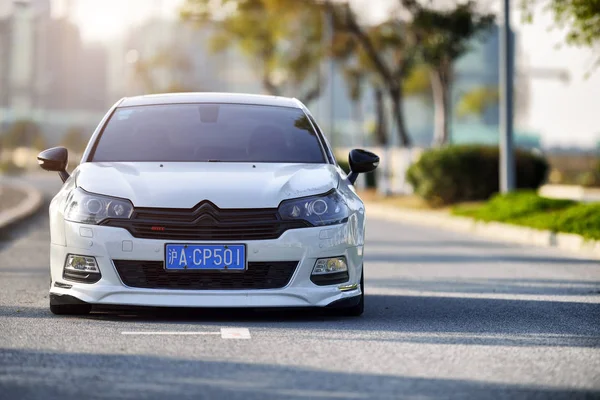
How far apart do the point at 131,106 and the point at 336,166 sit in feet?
5.50

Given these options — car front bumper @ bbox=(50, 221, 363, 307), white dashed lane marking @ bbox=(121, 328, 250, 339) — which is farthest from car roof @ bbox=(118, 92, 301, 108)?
white dashed lane marking @ bbox=(121, 328, 250, 339)

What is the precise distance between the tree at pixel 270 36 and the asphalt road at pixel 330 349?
37556mm

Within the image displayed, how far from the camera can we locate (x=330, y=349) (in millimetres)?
6801

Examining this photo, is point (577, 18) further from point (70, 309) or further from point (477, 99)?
Result: point (477, 99)

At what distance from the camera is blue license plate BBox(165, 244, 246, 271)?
25.2 feet

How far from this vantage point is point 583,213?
59.4 feet

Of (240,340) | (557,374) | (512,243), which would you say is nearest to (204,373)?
(240,340)

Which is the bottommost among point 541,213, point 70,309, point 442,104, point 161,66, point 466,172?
point 161,66

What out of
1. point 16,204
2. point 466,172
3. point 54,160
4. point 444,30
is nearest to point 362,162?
point 54,160

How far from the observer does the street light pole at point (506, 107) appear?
73.4ft

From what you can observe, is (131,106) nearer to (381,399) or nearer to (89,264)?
(89,264)

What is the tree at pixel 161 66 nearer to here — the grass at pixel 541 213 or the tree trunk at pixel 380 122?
the tree trunk at pixel 380 122

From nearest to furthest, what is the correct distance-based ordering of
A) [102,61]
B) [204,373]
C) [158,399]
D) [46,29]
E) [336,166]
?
[158,399], [204,373], [336,166], [46,29], [102,61]

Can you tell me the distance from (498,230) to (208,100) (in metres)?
11.3
